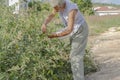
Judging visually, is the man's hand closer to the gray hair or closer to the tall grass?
the gray hair

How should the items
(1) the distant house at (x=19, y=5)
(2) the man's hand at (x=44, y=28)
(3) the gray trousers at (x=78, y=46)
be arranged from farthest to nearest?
(1) the distant house at (x=19, y=5) < (2) the man's hand at (x=44, y=28) < (3) the gray trousers at (x=78, y=46)

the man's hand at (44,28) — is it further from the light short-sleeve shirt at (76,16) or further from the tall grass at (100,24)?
the tall grass at (100,24)

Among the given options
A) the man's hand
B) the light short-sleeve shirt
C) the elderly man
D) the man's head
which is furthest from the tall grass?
the man's head

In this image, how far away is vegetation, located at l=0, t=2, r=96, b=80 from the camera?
5.52 meters

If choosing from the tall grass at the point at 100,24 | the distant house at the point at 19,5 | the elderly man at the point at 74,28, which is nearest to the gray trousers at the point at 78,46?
the elderly man at the point at 74,28

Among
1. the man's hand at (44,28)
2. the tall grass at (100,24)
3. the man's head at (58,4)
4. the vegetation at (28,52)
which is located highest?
the man's head at (58,4)

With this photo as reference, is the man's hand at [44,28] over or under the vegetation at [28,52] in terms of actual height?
over

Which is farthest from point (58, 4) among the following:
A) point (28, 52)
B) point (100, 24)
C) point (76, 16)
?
point (100, 24)

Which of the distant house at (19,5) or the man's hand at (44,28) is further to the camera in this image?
the distant house at (19,5)

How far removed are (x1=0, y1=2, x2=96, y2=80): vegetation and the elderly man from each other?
10.0 inches

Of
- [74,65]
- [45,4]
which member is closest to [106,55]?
[45,4]

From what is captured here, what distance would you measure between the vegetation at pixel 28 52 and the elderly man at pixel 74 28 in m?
0.25

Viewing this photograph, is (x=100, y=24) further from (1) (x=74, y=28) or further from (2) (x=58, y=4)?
(2) (x=58, y=4)

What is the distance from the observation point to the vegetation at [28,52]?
5.52 metres
